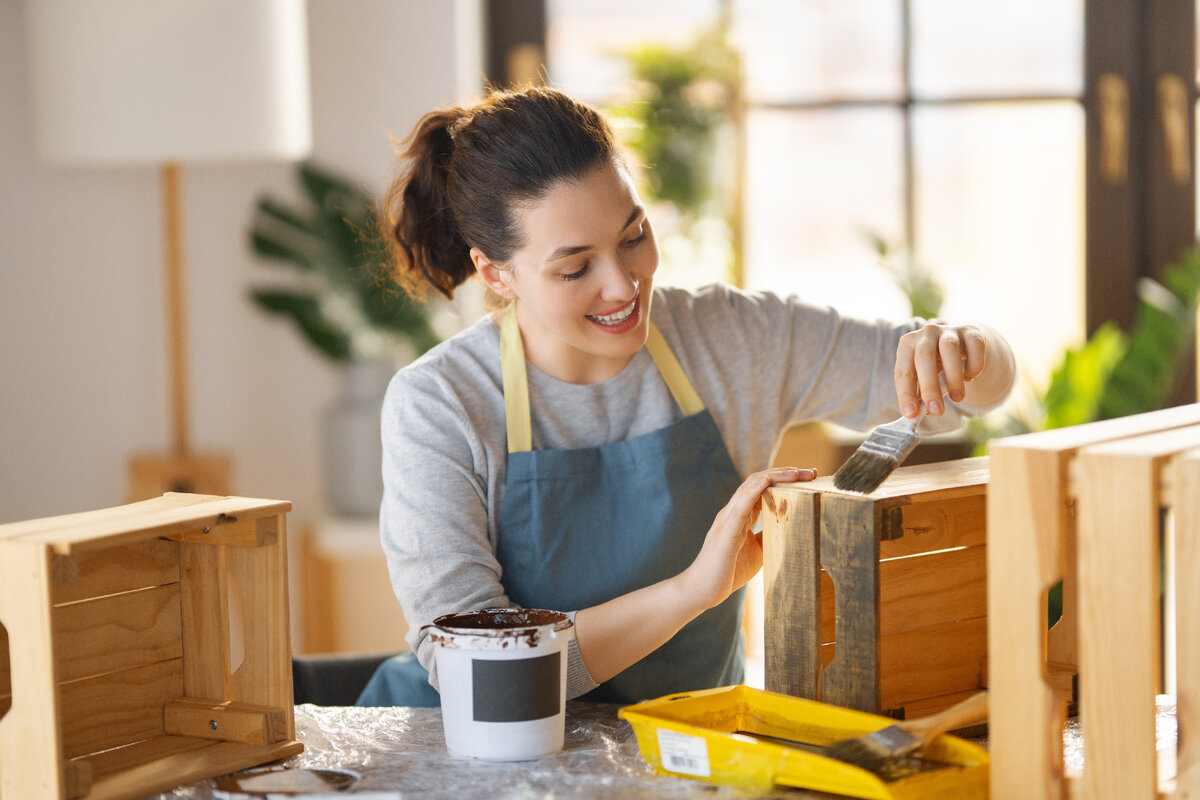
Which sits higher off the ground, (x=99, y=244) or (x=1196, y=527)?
(x=99, y=244)

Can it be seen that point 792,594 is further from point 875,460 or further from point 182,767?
point 182,767

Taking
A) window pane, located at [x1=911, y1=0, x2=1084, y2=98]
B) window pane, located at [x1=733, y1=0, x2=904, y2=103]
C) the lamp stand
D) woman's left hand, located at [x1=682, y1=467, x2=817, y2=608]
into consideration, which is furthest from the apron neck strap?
window pane, located at [x1=911, y1=0, x2=1084, y2=98]

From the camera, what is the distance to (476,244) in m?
1.42

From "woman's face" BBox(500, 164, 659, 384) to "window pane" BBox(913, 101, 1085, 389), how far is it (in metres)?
1.63

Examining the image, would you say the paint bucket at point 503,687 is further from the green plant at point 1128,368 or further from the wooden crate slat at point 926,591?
the green plant at point 1128,368

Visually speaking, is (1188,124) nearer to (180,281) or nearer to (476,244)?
(476,244)

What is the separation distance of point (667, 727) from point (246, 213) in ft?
6.67

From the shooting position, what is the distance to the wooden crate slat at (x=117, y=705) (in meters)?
1.02

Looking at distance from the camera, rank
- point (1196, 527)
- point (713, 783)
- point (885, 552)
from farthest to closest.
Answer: point (885, 552) → point (713, 783) → point (1196, 527)

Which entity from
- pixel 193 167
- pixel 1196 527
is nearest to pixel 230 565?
pixel 1196 527

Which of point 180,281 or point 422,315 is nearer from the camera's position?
point 180,281

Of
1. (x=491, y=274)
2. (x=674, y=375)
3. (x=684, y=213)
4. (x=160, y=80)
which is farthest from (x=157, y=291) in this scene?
(x=674, y=375)

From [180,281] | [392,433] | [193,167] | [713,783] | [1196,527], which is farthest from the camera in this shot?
[193,167]

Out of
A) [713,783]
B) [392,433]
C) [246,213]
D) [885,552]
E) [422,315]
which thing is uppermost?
[246,213]
